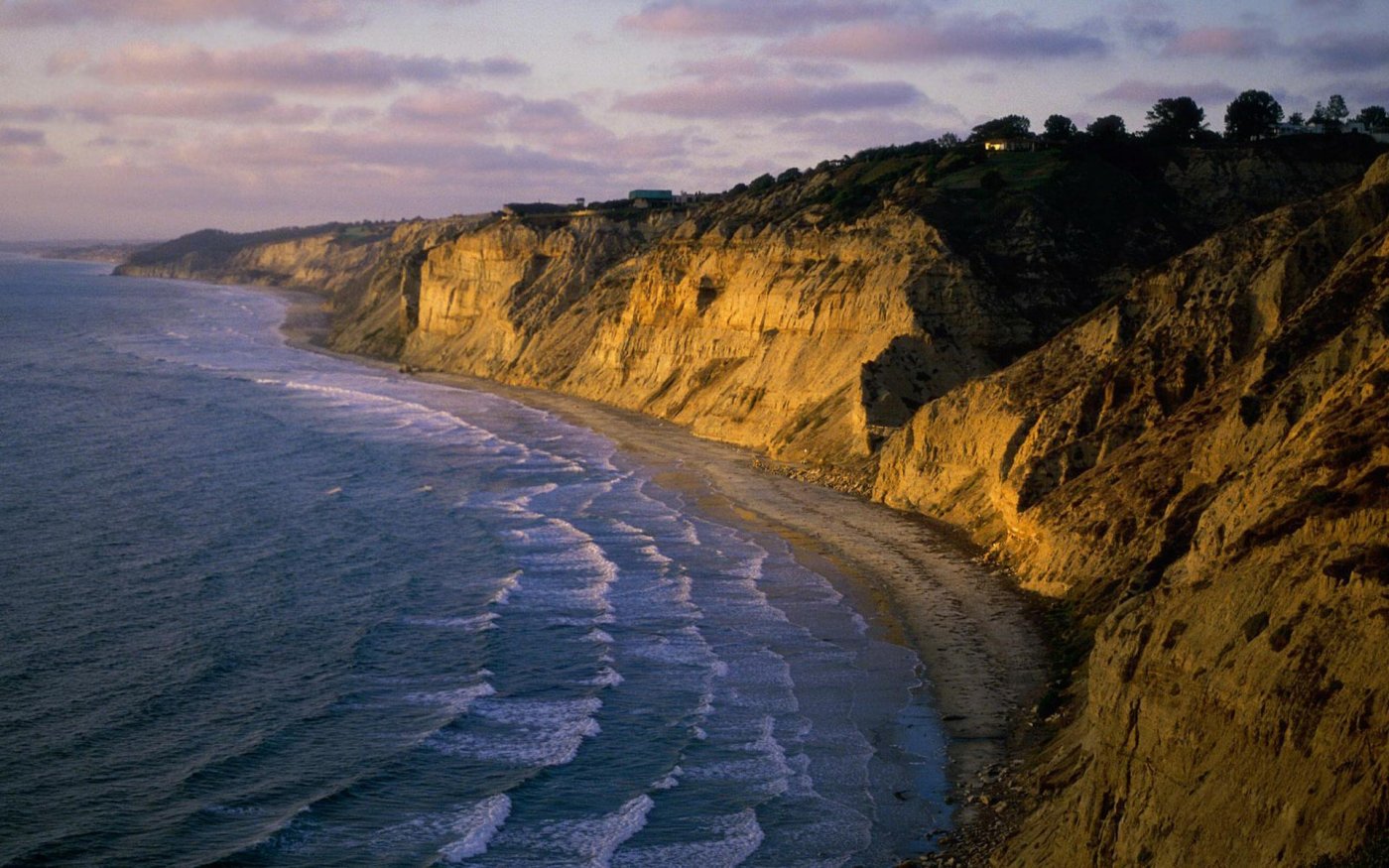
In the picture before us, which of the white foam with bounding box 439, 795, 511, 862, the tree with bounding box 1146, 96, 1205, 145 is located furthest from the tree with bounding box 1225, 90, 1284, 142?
the white foam with bounding box 439, 795, 511, 862

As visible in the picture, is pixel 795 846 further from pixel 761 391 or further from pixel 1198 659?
pixel 761 391

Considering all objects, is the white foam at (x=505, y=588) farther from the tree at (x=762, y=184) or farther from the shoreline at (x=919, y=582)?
the tree at (x=762, y=184)

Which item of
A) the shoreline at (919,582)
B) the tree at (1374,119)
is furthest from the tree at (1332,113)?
the shoreline at (919,582)

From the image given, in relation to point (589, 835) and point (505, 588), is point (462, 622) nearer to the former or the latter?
point (505, 588)

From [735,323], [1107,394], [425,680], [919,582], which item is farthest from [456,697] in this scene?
[735,323]

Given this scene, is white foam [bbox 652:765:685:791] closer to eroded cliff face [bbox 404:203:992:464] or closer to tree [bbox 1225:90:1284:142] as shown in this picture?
eroded cliff face [bbox 404:203:992:464]

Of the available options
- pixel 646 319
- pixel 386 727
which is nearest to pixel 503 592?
pixel 386 727
